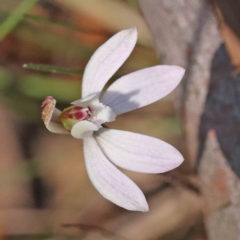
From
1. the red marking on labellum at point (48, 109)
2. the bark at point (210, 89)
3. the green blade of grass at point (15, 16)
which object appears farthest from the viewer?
the green blade of grass at point (15, 16)

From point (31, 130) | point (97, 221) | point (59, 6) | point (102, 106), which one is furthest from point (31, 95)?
point (102, 106)

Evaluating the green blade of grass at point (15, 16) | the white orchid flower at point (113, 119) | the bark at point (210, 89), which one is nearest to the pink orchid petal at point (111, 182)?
the white orchid flower at point (113, 119)

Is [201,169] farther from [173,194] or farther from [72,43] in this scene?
[72,43]

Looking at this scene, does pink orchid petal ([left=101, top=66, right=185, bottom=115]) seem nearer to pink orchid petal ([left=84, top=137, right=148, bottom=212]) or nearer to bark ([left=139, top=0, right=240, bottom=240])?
pink orchid petal ([left=84, top=137, right=148, bottom=212])

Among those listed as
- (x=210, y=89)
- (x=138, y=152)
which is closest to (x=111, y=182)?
(x=138, y=152)

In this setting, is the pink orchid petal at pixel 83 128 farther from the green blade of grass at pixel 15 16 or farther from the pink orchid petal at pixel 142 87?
the green blade of grass at pixel 15 16
